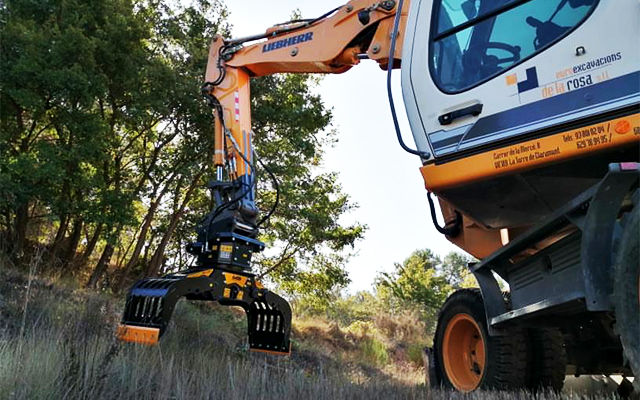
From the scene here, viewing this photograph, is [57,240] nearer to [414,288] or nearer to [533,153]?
[533,153]

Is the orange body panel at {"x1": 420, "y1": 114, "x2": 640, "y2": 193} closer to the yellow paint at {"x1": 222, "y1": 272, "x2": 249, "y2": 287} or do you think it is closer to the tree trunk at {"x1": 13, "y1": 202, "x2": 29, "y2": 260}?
the yellow paint at {"x1": 222, "y1": 272, "x2": 249, "y2": 287}

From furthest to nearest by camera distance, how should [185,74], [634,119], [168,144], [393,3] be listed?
[168,144] → [185,74] → [393,3] → [634,119]

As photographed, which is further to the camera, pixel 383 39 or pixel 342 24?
pixel 342 24

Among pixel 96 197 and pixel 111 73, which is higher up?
pixel 111 73

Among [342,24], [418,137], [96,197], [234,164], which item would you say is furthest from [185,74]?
[418,137]

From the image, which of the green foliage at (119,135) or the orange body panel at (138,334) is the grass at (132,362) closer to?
the orange body panel at (138,334)

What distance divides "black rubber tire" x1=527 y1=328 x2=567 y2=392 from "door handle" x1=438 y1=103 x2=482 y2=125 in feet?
5.41

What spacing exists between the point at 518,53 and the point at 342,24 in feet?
7.93

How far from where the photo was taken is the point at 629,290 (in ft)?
7.63

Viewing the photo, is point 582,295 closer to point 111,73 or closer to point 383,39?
point 383,39

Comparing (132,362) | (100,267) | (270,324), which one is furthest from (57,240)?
(132,362)

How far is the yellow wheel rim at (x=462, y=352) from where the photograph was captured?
405 centimetres

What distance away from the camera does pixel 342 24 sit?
5203 millimetres

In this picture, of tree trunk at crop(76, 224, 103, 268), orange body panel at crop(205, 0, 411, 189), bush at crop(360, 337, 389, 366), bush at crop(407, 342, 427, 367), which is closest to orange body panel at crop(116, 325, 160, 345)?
orange body panel at crop(205, 0, 411, 189)
